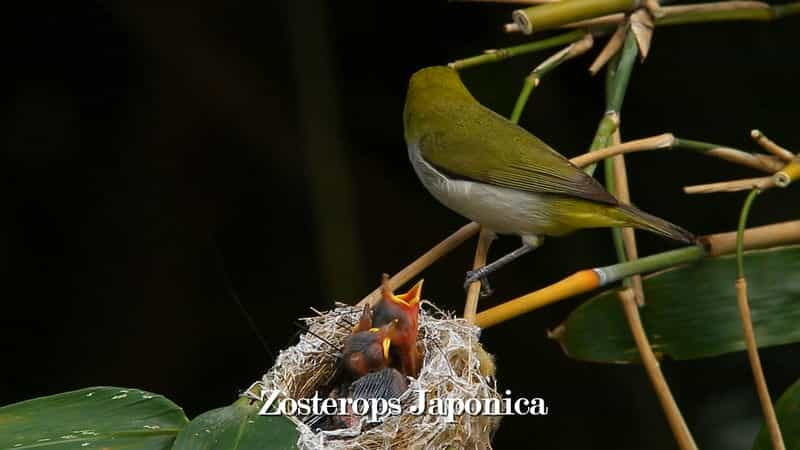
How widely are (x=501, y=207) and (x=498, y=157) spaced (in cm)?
15

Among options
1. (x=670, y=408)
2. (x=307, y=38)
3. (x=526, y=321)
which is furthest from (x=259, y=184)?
(x=670, y=408)

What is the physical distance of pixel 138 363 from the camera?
4.01 meters

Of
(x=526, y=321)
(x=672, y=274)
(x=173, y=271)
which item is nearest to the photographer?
(x=672, y=274)

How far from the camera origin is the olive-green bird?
7.59 feet

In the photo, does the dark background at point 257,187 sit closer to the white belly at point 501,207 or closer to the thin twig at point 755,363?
the white belly at point 501,207

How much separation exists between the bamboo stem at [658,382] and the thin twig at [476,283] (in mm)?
300

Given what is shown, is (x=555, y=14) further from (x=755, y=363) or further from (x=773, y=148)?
(x=755, y=363)

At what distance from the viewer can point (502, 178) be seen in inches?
97.7

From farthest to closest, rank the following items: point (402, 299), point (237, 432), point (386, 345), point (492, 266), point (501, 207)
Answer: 1. point (501, 207)
2. point (492, 266)
3. point (402, 299)
4. point (386, 345)
5. point (237, 432)

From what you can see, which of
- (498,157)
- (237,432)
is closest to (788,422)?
(498,157)

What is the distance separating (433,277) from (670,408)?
6.93ft

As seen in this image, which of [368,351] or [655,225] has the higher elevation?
[655,225]

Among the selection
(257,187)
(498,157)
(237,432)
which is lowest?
(237,432)

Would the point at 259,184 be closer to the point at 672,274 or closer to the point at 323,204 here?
the point at 323,204
